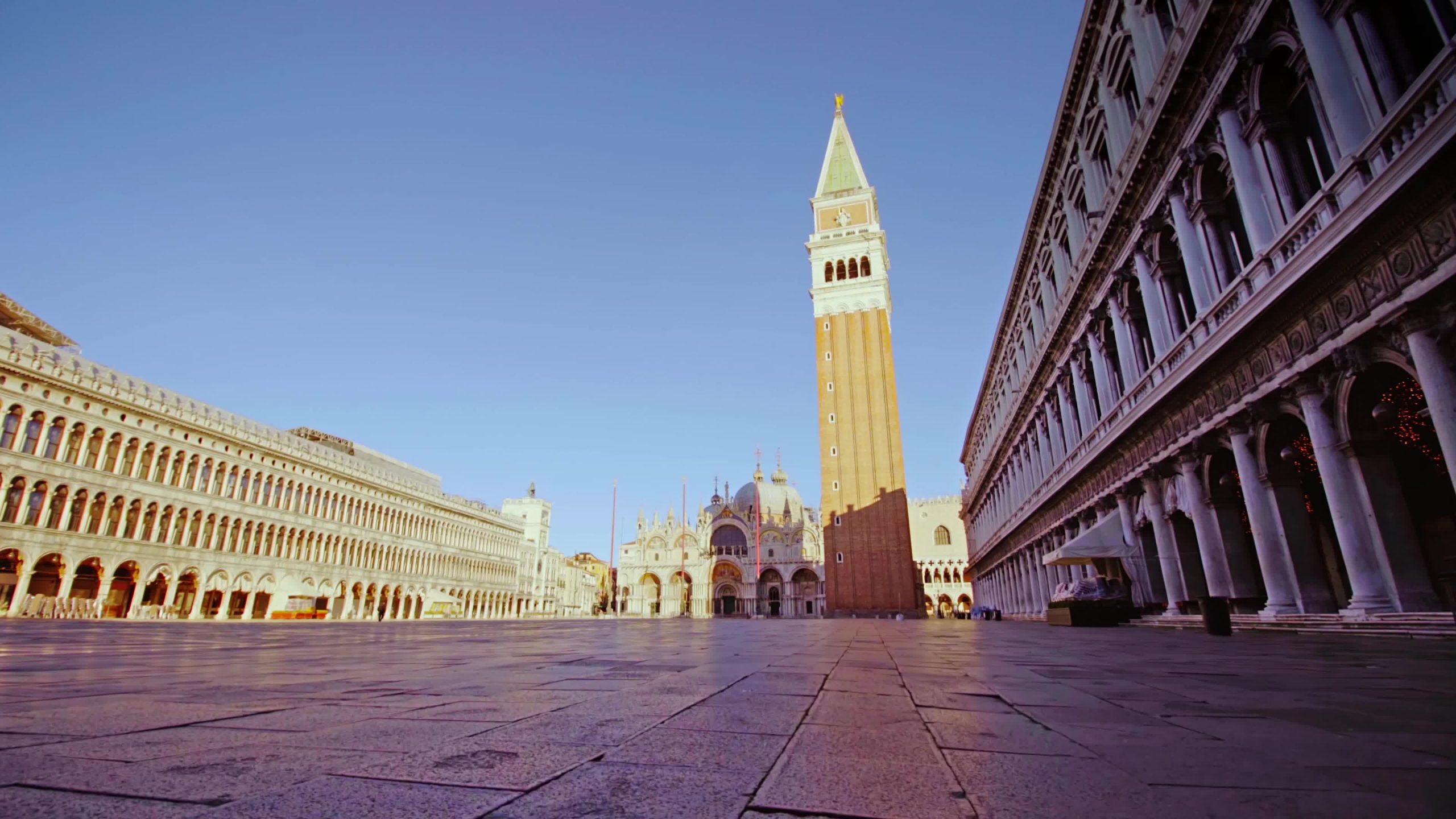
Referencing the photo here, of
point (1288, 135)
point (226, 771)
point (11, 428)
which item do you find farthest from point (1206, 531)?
point (11, 428)

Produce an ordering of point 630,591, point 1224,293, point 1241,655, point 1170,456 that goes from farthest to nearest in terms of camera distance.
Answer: point 630,591 → point 1170,456 → point 1224,293 → point 1241,655

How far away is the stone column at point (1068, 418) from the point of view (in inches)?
890

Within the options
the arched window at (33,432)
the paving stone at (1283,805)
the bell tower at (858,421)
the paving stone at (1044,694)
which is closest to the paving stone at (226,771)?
the paving stone at (1283,805)

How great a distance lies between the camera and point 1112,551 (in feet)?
57.4

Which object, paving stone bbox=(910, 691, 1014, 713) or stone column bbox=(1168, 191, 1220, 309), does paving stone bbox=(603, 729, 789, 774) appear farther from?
stone column bbox=(1168, 191, 1220, 309)

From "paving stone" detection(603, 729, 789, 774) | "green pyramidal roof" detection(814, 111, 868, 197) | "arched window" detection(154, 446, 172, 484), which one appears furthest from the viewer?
"green pyramidal roof" detection(814, 111, 868, 197)

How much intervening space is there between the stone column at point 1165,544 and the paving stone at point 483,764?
17.3 metres

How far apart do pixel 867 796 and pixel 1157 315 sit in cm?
1677

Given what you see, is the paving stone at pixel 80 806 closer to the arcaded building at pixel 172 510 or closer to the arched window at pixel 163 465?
the arcaded building at pixel 172 510

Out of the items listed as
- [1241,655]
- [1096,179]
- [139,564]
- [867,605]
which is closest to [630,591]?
[867,605]

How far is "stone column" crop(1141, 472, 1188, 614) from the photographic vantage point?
15750 mm

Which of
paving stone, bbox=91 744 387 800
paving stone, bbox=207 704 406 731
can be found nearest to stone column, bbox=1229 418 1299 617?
paving stone, bbox=207 704 406 731

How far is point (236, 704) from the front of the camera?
279cm

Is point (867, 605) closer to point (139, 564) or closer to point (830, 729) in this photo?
point (139, 564)
